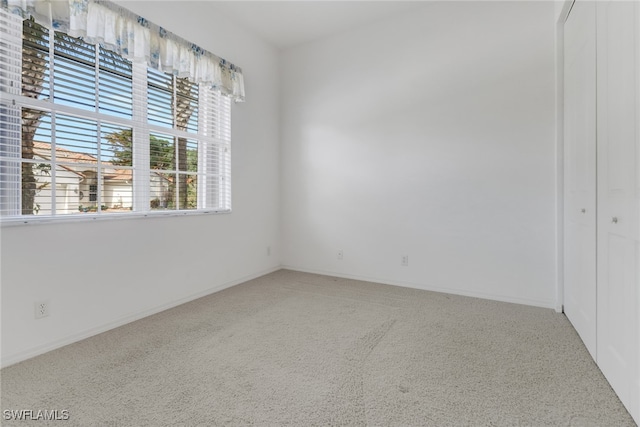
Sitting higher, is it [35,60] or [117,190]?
[35,60]

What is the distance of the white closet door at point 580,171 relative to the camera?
1.86 m

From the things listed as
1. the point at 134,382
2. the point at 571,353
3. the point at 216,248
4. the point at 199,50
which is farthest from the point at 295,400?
the point at 199,50

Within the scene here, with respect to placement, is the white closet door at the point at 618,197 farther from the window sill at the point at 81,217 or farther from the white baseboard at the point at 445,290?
the window sill at the point at 81,217

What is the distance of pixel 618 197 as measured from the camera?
60.1 inches

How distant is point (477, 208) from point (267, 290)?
88.2 inches

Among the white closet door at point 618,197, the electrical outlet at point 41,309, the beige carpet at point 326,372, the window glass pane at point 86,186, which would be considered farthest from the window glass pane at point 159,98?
the white closet door at point 618,197

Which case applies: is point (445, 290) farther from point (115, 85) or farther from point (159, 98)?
point (115, 85)

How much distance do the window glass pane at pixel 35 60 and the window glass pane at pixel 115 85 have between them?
317 millimetres

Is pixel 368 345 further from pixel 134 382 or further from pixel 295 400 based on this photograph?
pixel 134 382

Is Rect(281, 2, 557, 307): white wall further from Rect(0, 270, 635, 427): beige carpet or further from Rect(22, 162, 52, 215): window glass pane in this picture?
Rect(22, 162, 52, 215): window glass pane

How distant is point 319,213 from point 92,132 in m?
2.36

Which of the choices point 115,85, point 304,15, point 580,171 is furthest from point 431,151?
point 115,85

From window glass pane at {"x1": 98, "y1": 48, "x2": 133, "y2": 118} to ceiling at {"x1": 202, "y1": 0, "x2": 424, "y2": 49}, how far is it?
3.89 ft

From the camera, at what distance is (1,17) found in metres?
1.77
